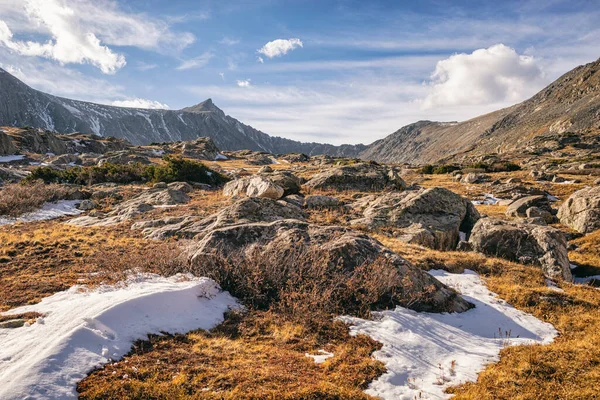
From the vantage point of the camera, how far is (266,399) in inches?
167

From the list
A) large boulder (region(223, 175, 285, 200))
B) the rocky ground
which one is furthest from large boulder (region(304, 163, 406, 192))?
large boulder (region(223, 175, 285, 200))

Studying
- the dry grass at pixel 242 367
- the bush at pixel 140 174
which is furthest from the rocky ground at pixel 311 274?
the bush at pixel 140 174

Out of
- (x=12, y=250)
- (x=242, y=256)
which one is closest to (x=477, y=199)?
(x=242, y=256)

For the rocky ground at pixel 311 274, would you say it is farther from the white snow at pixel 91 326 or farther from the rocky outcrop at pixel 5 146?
the rocky outcrop at pixel 5 146

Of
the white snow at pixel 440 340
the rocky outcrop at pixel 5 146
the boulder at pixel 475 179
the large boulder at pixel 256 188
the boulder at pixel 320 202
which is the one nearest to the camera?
the white snow at pixel 440 340

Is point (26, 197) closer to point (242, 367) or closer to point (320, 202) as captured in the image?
point (320, 202)

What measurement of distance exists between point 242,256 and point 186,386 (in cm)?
485

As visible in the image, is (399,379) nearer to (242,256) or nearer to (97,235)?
(242,256)

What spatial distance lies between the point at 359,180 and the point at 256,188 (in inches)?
378

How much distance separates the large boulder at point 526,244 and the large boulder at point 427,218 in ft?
4.35

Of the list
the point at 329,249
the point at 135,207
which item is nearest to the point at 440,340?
the point at 329,249

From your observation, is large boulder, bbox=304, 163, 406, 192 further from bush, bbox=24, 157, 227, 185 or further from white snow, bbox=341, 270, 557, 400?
white snow, bbox=341, 270, 557, 400

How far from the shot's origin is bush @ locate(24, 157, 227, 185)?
31359mm

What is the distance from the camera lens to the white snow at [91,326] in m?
4.16
